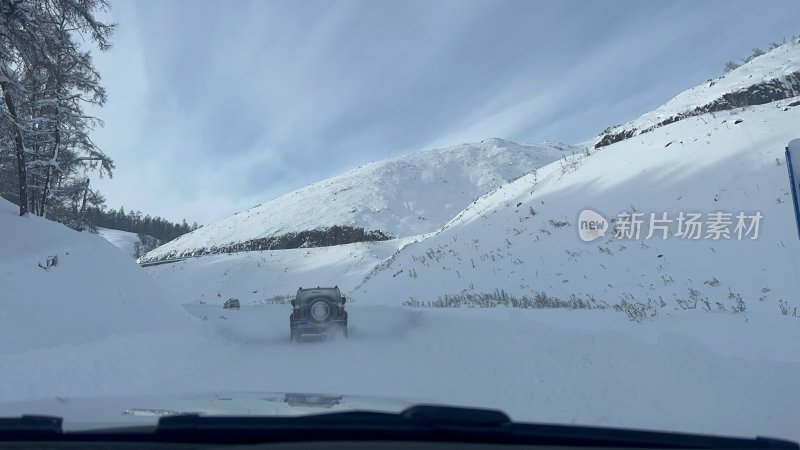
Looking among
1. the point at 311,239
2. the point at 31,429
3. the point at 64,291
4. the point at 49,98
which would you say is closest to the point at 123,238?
the point at 311,239

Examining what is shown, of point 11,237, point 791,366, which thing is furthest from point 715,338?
point 11,237

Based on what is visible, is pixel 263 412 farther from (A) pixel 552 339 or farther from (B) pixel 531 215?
(B) pixel 531 215

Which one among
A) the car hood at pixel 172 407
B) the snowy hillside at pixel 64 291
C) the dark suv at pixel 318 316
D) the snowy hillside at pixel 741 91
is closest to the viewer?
the car hood at pixel 172 407

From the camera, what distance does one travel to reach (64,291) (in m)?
13.4

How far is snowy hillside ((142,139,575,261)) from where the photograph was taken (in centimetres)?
7231

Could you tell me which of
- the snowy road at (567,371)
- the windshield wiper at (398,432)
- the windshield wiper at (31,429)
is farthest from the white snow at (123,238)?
the windshield wiper at (398,432)

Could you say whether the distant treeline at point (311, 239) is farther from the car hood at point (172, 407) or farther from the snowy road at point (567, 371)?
→ the car hood at point (172, 407)

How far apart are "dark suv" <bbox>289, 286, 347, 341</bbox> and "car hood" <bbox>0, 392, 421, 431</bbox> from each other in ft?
36.3

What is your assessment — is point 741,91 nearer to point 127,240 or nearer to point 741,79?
point 741,79

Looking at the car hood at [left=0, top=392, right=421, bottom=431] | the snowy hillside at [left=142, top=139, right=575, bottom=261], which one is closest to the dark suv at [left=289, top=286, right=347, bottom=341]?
the car hood at [left=0, top=392, right=421, bottom=431]

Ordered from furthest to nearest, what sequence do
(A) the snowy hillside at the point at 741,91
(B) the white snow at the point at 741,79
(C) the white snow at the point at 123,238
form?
(C) the white snow at the point at 123,238, (B) the white snow at the point at 741,79, (A) the snowy hillside at the point at 741,91

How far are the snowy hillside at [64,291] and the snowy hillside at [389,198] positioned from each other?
164 feet

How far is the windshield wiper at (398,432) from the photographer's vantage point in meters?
3.06

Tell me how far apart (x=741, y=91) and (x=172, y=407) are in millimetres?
33865
